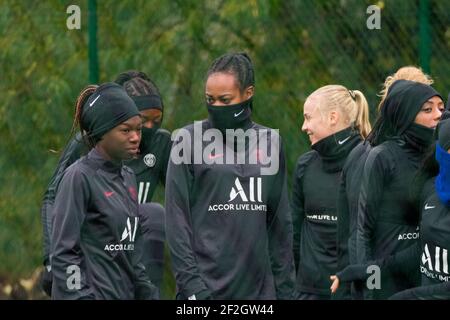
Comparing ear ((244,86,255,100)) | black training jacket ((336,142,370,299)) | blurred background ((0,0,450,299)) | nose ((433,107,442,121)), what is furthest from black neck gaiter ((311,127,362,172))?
blurred background ((0,0,450,299))

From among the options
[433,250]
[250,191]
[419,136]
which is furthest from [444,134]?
[250,191]

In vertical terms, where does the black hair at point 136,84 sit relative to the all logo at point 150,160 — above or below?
above

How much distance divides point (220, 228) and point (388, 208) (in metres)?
0.86

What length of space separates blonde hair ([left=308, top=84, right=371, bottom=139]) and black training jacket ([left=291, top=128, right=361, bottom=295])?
0.08 m

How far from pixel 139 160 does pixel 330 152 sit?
1.17 meters

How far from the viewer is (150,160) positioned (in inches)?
332

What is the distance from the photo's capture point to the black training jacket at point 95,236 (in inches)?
255

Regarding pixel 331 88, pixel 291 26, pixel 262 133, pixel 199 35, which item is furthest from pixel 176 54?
pixel 262 133

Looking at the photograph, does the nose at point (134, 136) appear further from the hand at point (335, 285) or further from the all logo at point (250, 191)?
the hand at point (335, 285)

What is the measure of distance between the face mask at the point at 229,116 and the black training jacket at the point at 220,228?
0.35ft

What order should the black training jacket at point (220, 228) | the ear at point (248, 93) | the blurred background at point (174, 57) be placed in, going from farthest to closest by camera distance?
the blurred background at point (174, 57) → the ear at point (248, 93) → the black training jacket at point (220, 228)

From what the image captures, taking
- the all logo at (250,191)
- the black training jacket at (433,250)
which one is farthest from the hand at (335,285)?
the all logo at (250,191)

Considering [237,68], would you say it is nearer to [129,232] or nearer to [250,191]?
[250,191]

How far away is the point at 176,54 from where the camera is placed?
955 cm
